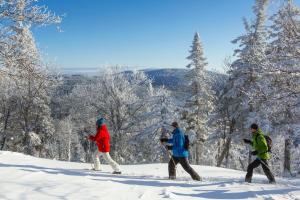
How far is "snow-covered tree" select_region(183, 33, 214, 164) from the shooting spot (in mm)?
40938

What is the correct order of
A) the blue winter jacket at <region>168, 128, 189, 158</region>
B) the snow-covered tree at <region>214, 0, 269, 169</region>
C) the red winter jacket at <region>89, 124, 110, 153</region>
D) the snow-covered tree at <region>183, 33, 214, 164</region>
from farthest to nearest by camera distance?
1. the snow-covered tree at <region>183, 33, 214, 164</region>
2. the snow-covered tree at <region>214, 0, 269, 169</region>
3. the red winter jacket at <region>89, 124, 110, 153</region>
4. the blue winter jacket at <region>168, 128, 189, 158</region>

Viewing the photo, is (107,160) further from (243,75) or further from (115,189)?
(243,75)

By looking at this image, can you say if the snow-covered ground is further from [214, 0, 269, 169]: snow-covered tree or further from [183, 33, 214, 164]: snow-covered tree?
[183, 33, 214, 164]: snow-covered tree

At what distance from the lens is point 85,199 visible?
855 cm

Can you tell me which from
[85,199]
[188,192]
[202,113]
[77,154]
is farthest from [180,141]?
[77,154]

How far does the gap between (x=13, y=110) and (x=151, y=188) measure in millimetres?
36416

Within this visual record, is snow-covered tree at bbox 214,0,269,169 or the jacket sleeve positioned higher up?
snow-covered tree at bbox 214,0,269,169

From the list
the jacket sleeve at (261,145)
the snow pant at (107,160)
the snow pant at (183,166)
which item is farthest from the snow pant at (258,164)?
the snow pant at (107,160)

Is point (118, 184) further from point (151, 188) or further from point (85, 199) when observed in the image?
point (85, 199)

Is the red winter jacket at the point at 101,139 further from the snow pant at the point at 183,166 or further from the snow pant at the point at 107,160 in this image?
the snow pant at the point at 183,166

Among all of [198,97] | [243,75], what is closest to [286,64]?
[243,75]

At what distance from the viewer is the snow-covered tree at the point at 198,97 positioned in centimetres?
4094

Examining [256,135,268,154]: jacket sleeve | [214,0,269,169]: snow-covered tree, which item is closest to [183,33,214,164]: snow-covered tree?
[214,0,269,169]: snow-covered tree

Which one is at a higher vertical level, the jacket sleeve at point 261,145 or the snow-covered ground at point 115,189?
the jacket sleeve at point 261,145
